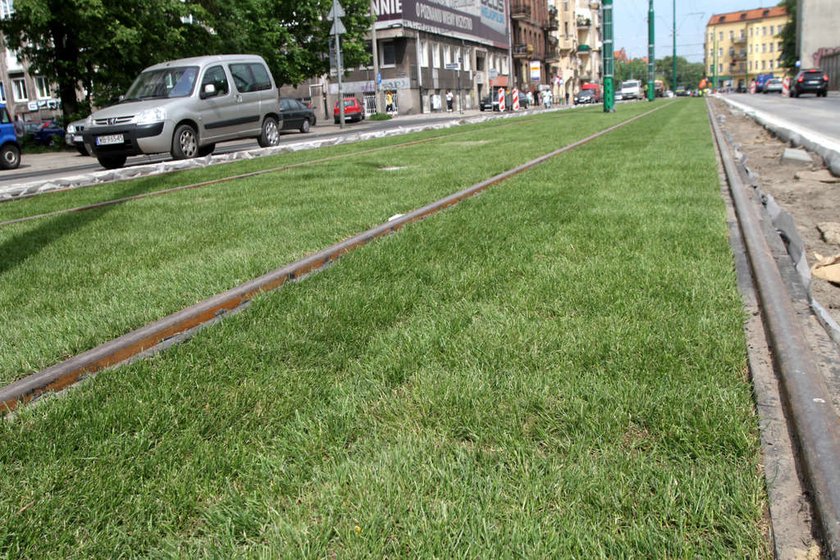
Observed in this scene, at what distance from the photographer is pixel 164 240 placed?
528cm

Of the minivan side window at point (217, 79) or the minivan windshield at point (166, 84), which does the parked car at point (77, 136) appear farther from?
the minivan side window at point (217, 79)

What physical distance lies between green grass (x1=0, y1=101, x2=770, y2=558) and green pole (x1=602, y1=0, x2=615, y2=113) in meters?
30.6

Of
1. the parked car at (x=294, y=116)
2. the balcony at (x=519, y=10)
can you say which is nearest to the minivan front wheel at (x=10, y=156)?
the parked car at (x=294, y=116)

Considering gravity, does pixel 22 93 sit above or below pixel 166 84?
above

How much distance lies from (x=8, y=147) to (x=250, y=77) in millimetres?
6284

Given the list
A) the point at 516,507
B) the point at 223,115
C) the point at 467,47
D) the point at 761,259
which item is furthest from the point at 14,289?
the point at 467,47

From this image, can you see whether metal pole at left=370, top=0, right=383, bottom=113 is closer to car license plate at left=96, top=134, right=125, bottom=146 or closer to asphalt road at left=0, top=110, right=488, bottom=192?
asphalt road at left=0, top=110, right=488, bottom=192

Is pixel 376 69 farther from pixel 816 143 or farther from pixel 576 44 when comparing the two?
pixel 576 44

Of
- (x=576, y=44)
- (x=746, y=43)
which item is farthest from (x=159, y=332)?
(x=746, y=43)

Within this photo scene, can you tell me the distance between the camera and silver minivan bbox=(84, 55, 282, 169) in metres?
13.1

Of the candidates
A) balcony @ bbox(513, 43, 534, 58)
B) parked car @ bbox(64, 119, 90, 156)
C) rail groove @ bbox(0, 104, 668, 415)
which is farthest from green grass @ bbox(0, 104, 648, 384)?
balcony @ bbox(513, 43, 534, 58)

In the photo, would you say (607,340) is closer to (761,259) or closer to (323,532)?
(323,532)

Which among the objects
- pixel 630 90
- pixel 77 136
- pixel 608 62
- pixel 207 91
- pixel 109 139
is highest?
pixel 608 62

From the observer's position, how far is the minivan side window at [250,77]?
15281 millimetres
